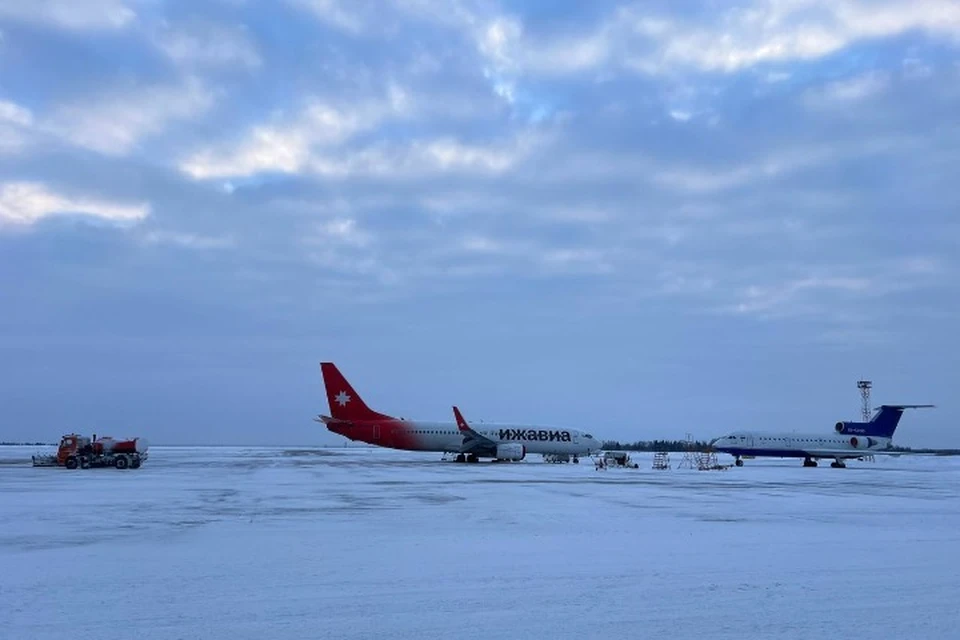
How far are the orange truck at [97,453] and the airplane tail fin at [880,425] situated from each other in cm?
5532

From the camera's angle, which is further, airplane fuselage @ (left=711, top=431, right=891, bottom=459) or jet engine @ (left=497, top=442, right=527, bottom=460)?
airplane fuselage @ (left=711, top=431, right=891, bottom=459)

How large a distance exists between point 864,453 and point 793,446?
558 centimetres

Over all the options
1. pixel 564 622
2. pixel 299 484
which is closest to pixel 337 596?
pixel 564 622

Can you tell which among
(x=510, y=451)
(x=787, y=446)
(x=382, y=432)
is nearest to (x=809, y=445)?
(x=787, y=446)

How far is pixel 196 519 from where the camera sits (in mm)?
15898

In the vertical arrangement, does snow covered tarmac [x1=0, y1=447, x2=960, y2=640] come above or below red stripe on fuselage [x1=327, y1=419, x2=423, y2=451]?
below

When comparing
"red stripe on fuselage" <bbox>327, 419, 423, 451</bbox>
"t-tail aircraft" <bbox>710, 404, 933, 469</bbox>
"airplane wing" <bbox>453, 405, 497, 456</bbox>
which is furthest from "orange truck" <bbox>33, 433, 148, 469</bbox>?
"t-tail aircraft" <bbox>710, 404, 933, 469</bbox>

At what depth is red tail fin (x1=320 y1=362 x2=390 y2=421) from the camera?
2323 inches

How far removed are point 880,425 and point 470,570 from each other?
223 ft

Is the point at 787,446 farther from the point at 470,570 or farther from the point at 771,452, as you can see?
the point at 470,570

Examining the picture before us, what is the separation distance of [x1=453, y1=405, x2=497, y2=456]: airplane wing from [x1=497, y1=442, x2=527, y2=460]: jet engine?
0.63 m

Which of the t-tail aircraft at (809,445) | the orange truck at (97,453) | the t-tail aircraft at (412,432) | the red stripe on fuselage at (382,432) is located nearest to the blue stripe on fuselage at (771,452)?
the t-tail aircraft at (809,445)

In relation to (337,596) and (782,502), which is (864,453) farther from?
(337,596)

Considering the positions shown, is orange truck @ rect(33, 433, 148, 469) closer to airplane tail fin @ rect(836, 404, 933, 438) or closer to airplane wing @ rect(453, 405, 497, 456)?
airplane wing @ rect(453, 405, 497, 456)
